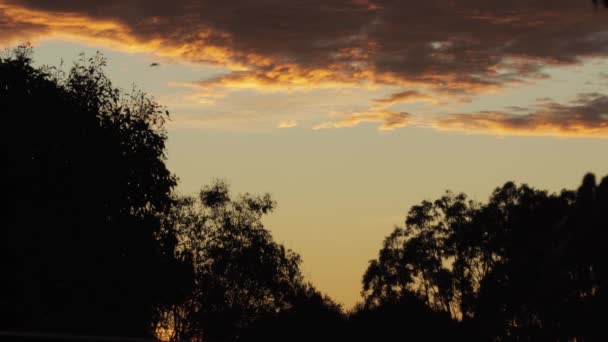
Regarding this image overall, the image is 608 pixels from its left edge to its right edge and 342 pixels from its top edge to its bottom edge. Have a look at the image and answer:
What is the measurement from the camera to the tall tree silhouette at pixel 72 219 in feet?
141

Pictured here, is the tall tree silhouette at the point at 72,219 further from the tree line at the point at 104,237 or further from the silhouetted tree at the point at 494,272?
the silhouetted tree at the point at 494,272

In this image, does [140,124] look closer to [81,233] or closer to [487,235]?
[81,233]

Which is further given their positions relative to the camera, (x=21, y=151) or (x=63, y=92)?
(x=63, y=92)

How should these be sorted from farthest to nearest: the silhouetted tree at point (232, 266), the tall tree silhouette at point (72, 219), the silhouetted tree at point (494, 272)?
1. the silhouetted tree at point (232, 266)
2. the silhouetted tree at point (494, 272)
3. the tall tree silhouette at point (72, 219)

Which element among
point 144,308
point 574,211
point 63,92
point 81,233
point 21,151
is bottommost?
point 574,211

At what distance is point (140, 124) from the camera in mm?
49875

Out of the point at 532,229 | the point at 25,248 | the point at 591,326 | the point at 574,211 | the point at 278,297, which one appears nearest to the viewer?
the point at 574,211

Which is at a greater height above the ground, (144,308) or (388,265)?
(388,265)

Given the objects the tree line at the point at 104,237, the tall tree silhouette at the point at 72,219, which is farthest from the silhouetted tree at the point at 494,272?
the tall tree silhouette at the point at 72,219

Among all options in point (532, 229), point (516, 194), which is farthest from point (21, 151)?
point (516, 194)

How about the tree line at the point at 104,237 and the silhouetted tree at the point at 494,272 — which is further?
the silhouetted tree at the point at 494,272

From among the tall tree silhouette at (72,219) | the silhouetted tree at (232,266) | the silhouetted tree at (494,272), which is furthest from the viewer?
the silhouetted tree at (232,266)

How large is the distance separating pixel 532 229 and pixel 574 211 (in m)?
59.5

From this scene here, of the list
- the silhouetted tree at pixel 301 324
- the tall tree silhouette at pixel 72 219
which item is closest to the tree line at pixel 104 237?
the tall tree silhouette at pixel 72 219
